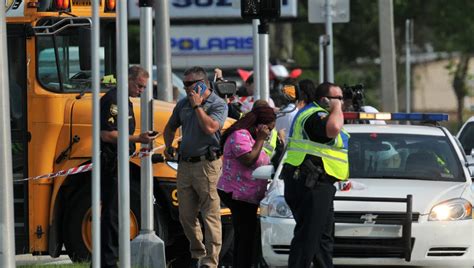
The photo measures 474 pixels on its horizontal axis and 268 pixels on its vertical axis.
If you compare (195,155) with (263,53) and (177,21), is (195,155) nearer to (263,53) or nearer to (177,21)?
(263,53)

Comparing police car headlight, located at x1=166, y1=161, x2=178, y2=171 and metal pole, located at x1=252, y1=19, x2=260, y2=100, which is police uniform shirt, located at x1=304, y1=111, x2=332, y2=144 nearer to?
police car headlight, located at x1=166, y1=161, x2=178, y2=171

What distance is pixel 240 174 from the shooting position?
38.5 feet

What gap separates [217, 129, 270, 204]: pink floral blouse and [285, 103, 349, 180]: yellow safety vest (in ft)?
2.45

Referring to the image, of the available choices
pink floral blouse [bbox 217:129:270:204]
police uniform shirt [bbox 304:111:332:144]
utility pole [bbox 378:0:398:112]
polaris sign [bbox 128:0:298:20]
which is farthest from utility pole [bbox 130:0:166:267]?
polaris sign [bbox 128:0:298:20]

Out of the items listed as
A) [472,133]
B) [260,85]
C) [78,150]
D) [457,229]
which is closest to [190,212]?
[78,150]

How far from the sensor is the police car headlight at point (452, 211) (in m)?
11.8

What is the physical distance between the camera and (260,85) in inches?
625

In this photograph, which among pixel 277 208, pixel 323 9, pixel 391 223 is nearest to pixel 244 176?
pixel 277 208

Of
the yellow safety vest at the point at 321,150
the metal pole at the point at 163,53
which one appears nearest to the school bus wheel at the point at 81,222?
the yellow safety vest at the point at 321,150

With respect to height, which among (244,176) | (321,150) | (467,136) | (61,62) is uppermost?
(61,62)

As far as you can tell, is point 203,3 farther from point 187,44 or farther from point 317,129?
point 317,129

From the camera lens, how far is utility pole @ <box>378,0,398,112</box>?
78.5 feet

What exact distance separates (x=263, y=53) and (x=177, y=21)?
2109cm

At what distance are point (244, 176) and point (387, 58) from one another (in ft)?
42.4
